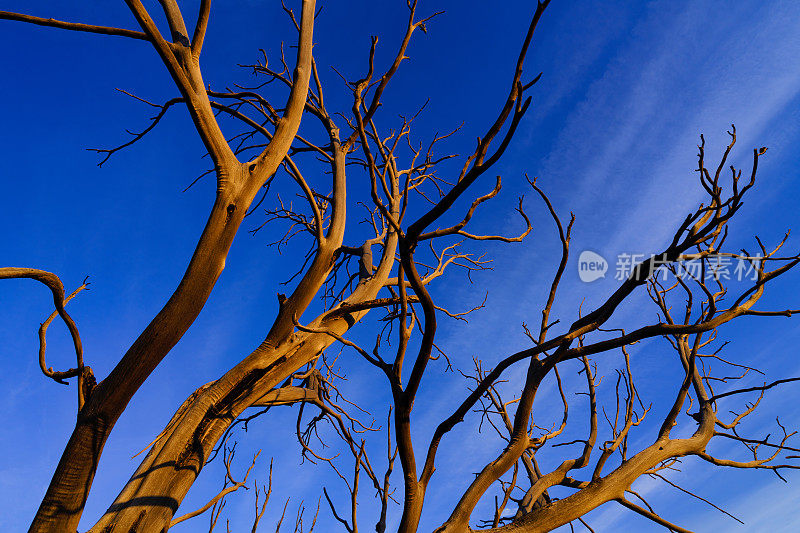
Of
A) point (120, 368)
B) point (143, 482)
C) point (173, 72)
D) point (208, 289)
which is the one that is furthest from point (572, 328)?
point (173, 72)

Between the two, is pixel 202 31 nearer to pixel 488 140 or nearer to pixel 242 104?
pixel 242 104

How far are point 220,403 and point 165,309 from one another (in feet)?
2.68

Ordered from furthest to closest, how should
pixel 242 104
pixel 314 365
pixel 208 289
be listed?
1. pixel 242 104
2. pixel 314 365
3. pixel 208 289

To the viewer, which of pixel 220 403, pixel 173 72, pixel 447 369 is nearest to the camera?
pixel 173 72

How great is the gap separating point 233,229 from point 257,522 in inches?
71.0

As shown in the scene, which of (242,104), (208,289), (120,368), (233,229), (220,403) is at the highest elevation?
(242,104)

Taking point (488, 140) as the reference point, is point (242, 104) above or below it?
above

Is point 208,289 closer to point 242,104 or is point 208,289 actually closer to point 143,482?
point 143,482

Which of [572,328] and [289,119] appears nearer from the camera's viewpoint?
[572,328]

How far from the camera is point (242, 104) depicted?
13.6 ft

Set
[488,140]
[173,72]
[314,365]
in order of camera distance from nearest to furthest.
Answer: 1. [488,140]
2. [173,72]
3. [314,365]

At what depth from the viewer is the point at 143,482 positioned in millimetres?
2416

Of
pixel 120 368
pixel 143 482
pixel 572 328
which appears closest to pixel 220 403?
pixel 143 482

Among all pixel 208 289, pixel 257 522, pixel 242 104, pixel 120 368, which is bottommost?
pixel 257 522
